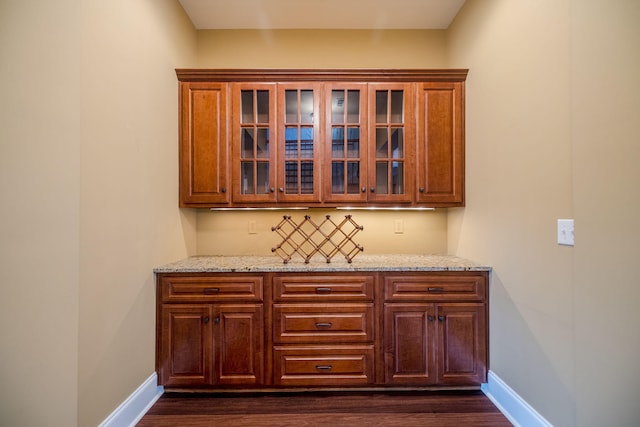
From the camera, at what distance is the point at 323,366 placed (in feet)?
6.50

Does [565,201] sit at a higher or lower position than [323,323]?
higher

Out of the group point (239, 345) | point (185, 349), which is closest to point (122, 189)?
point (185, 349)

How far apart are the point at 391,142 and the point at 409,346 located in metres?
1.54

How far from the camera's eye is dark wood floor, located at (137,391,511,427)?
5.75 ft

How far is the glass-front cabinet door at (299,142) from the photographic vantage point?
2309mm

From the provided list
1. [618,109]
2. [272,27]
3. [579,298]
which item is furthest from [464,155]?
[272,27]

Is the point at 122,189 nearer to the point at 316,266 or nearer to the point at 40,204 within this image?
the point at 40,204

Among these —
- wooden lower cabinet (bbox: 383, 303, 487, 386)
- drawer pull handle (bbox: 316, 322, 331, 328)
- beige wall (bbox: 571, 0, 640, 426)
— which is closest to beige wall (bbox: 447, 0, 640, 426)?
beige wall (bbox: 571, 0, 640, 426)

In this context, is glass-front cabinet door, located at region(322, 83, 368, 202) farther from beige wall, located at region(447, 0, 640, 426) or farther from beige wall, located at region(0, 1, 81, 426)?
beige wall, located at region(0, 1, 81, 426)

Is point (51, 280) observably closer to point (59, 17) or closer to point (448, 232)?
point (59, 17)

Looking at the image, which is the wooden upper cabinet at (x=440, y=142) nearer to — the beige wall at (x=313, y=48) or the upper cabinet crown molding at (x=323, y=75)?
the upper cabinet crown molding at (x=323, y=75)

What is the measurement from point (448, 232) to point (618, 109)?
61.0 inches

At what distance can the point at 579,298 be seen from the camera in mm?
1322

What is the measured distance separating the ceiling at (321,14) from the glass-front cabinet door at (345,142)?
673mm
